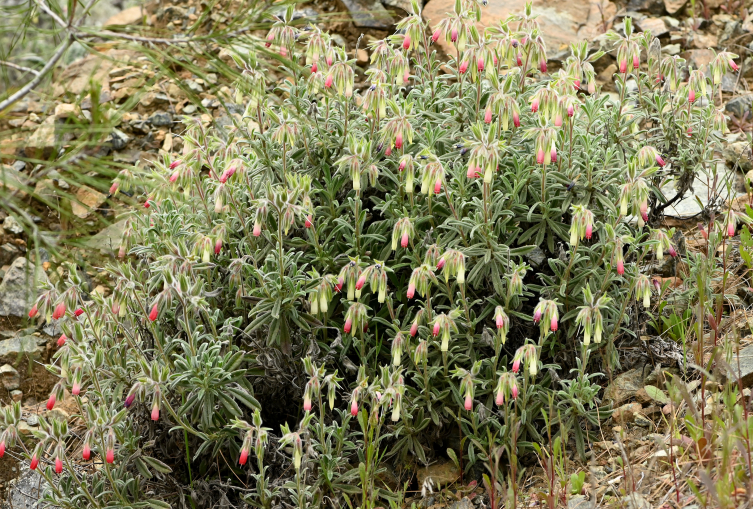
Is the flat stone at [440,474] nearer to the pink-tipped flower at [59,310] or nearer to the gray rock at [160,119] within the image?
the pink-tipped flower at [59,310]

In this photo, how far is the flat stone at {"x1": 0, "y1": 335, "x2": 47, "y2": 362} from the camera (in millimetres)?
5436

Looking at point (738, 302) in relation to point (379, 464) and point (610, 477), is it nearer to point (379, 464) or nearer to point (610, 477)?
point (610, 477)

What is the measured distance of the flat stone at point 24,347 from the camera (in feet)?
17.8

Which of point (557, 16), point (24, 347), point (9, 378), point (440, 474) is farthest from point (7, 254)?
point (557, 16)

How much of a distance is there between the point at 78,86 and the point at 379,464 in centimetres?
530

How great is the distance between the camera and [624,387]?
14.0ft

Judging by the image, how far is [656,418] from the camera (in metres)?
4.09

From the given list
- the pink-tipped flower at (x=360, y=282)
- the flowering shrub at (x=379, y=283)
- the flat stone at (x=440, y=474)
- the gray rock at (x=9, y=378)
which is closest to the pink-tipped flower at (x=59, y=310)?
the flowering shrub at (x=379, y=283)

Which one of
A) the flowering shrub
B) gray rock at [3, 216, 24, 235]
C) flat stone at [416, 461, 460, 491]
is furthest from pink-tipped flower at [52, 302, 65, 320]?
gray rock at [3, 216, 24, 235]

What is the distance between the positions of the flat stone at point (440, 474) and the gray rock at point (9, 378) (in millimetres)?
3101

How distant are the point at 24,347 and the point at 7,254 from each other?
1078 millimetres

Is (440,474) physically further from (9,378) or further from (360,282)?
(9,378)

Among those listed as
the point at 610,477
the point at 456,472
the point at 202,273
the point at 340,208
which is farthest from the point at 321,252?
the point at 610,477

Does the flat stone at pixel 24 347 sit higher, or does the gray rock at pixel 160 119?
the gray rock at pixel 160 119
